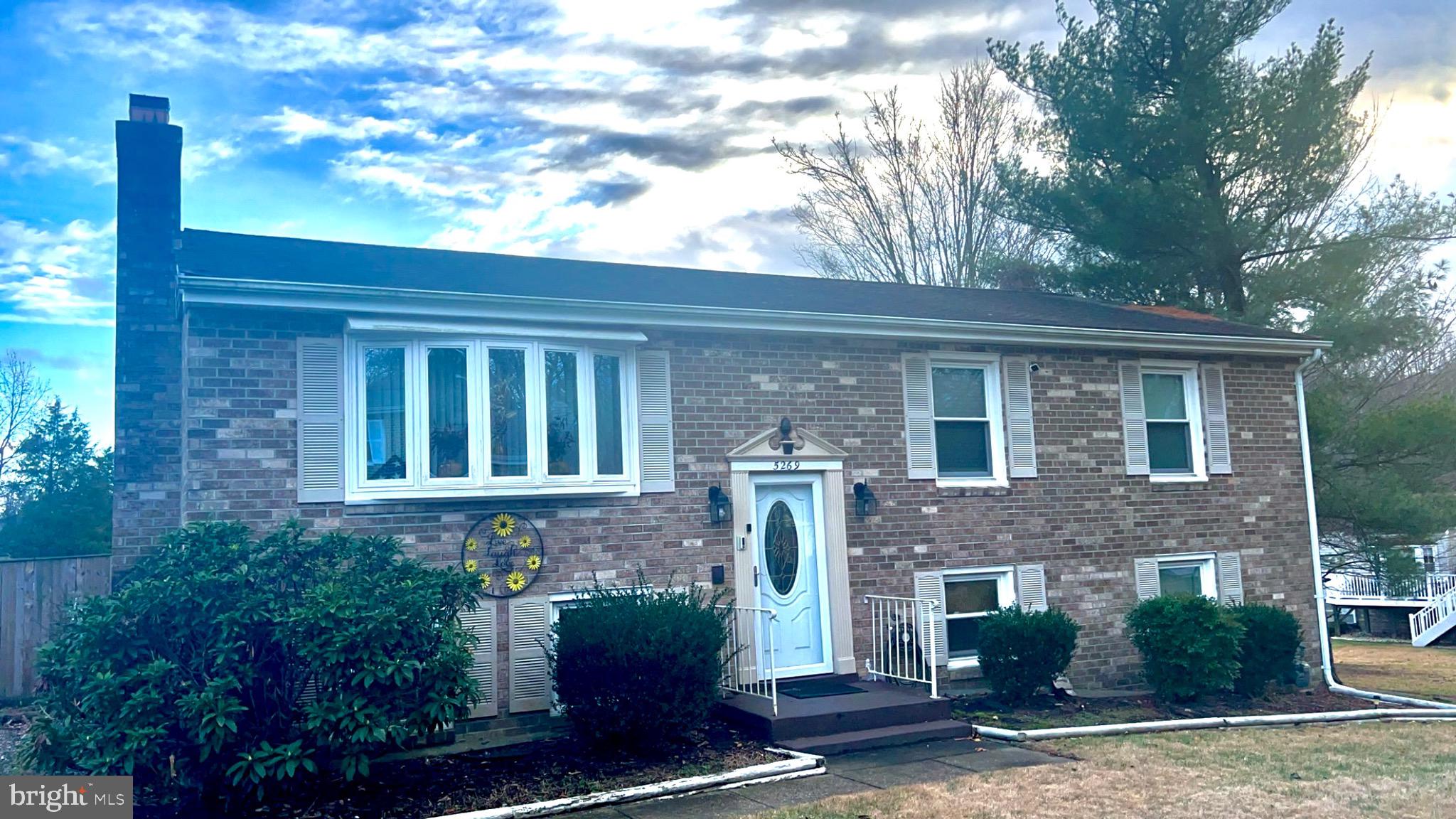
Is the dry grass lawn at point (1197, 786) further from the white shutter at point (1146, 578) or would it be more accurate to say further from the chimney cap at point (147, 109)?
the chimney cap at point (147, 109)

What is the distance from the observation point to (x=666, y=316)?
32.2 feet

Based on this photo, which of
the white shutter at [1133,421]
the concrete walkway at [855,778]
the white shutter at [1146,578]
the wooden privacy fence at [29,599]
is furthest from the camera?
the white shutter at [1133,421]

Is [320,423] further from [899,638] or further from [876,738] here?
[899,638]

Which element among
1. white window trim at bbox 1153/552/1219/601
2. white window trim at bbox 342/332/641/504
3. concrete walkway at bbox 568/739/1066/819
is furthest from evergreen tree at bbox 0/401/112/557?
white window trim at bbox 1153/552/1219/601

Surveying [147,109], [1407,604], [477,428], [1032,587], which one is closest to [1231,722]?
[1032,587]

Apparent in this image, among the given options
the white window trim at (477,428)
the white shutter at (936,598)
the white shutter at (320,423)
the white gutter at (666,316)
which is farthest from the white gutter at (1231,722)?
the white shutter at (320,423)

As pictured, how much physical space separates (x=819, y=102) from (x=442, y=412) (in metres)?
20.6

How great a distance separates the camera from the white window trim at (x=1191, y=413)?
12859 mm

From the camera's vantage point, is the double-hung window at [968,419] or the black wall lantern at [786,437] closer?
the black wall lantern at [786,437]

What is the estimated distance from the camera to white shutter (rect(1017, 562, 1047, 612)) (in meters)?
11.7

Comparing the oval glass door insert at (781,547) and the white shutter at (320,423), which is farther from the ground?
the white shutter at (320,423)

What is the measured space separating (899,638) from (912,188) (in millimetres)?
19993

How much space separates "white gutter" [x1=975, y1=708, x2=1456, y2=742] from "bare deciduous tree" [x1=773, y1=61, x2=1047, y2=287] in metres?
17.5

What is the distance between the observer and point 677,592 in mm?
9625
